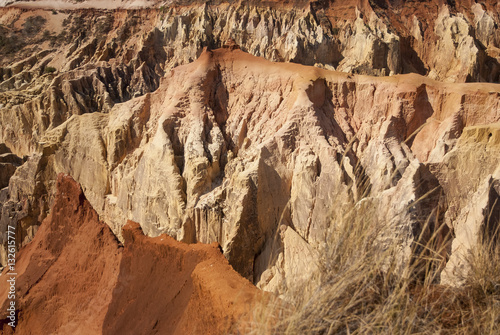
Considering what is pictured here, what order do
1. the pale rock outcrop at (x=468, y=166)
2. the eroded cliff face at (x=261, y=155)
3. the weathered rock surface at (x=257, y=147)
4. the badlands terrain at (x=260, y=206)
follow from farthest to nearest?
the weathered rock surface at (x=257, y=147), the eroded cliff face at (x=261, y=155), the pale rock outcrop at (x=468, y=166), the badlands terrain at (x=260, y=206)

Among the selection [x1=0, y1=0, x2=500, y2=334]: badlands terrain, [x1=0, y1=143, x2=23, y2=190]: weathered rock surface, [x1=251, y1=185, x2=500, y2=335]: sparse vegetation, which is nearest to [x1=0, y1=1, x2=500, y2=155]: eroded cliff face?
[x1=0, y1=143, x2=23, y2=190]: weathered rock surface

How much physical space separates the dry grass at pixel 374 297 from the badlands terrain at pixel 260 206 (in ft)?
0.06

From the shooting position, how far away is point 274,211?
12344 millimetres

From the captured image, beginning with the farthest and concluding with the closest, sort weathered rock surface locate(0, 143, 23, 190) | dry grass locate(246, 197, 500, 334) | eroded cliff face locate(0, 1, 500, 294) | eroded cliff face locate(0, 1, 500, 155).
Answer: eroded cliff face locate(0, 1, 500, 155), weathered rock surface locate(0, 143, 23, 190), eroded cliff face locate(0, 1, 500, 294), dry grass locate(246, 197, 500, 334)

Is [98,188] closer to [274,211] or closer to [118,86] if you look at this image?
[274,211]

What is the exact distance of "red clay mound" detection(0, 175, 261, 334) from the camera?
6004 mm

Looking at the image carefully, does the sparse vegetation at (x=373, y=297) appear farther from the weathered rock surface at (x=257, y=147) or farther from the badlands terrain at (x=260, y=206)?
the weathered rock surface at (x=257, y=147)

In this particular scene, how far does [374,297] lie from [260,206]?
9.08 m

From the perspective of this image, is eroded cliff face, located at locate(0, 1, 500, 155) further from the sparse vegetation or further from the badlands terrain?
the sparse vegetation

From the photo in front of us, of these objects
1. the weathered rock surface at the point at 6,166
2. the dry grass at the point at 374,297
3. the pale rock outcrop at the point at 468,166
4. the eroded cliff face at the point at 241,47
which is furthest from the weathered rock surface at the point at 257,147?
the eroded cliff face at the point at 241,47

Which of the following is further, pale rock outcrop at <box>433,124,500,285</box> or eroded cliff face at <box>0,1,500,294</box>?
eroded cliff face at <box>0,1,500,294</box>

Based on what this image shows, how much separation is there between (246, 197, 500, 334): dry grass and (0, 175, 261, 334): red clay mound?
5.02 ft

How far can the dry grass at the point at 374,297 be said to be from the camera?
9.03 ft

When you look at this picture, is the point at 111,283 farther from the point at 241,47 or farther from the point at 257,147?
the point at 241,47
